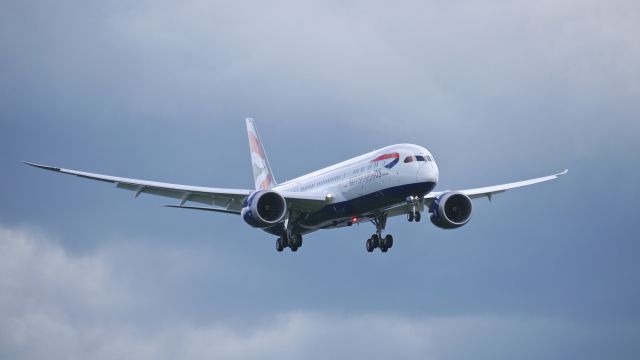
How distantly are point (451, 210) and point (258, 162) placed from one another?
22369mm

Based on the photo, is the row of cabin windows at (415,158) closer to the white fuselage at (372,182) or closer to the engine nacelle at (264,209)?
the white fuselage at (372,182)

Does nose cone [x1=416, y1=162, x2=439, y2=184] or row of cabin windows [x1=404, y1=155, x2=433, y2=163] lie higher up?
row of cabin windows [x1=404, y1=155, x2=433, y2=163]

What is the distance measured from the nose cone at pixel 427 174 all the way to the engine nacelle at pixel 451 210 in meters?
5.07

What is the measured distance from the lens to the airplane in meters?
61.8

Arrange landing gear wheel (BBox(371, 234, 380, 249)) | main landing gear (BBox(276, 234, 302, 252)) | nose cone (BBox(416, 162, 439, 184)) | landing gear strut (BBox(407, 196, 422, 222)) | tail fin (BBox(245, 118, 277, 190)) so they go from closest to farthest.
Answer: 1. nose cone (BBox(416, 162, 439, 184))
2. landing gear strut (BBox(407, 196, 422, 222))
3. landing gear wheel (BBox(371, 234, 380, 249))
4. main landing gear (BBox(276, 234, 302, 252))
5. tail fin (BBox(245, 118, 277, 190))

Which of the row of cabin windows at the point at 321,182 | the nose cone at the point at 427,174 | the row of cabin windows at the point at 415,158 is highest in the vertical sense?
the row of cabin windows at the point at 321,182

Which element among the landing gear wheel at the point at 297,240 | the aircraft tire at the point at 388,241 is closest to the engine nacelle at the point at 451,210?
the aircraft tire at the point at 388,241

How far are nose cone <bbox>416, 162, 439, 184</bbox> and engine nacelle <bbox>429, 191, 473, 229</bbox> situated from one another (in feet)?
16.6

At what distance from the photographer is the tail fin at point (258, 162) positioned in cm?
8275

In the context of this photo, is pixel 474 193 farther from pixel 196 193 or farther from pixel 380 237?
pixel 196 193

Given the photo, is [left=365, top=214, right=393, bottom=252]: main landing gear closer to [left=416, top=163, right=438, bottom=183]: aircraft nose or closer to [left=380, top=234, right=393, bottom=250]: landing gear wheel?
[left=380, top=234, right=393, bottom=250]: landing gear wheel

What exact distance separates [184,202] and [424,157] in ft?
50.8

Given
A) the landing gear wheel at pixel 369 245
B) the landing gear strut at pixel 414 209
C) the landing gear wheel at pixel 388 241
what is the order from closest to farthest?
the landing gear strut at pixel 414 209, the landing gear wheel at pixel 388 241, the landing gear wheel at pixel 369 245

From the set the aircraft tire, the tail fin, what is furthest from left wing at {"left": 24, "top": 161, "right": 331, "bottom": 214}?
the tail fin
